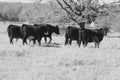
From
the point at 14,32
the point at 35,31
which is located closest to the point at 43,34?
the point at 35,31

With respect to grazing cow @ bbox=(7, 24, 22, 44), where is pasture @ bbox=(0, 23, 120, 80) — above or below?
above

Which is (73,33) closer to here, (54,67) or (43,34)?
(43,34)

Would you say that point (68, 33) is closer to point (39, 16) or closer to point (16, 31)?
point (16, 31)

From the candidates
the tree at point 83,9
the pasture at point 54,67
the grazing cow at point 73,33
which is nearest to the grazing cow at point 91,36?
the grazing cow at point 73,33

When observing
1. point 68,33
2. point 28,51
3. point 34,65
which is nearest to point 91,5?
point 68,33

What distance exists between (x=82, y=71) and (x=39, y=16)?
24.8 metres

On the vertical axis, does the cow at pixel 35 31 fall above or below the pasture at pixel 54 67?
below

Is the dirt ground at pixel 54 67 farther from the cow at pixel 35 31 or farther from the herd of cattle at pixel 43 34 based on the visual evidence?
the herd of cattle at pixel 43 34

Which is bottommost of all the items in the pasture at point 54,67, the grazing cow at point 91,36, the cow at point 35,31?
the grazing cow at point 91,36

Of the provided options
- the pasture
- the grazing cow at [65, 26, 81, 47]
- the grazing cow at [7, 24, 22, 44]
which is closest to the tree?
the grazing cow at [65, 26, 81, 47]

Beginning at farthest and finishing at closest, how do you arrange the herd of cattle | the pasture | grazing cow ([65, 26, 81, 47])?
grazing cow ([65, 26, 81, 47])
the herd of cattle
the pasture

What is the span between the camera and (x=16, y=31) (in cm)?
1773

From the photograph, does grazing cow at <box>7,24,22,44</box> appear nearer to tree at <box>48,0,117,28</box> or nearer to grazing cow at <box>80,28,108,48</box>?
grazing cow at <box>80,28,108,48</box>

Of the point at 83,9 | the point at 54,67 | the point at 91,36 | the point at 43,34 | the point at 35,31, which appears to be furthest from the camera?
the point at 83,9
